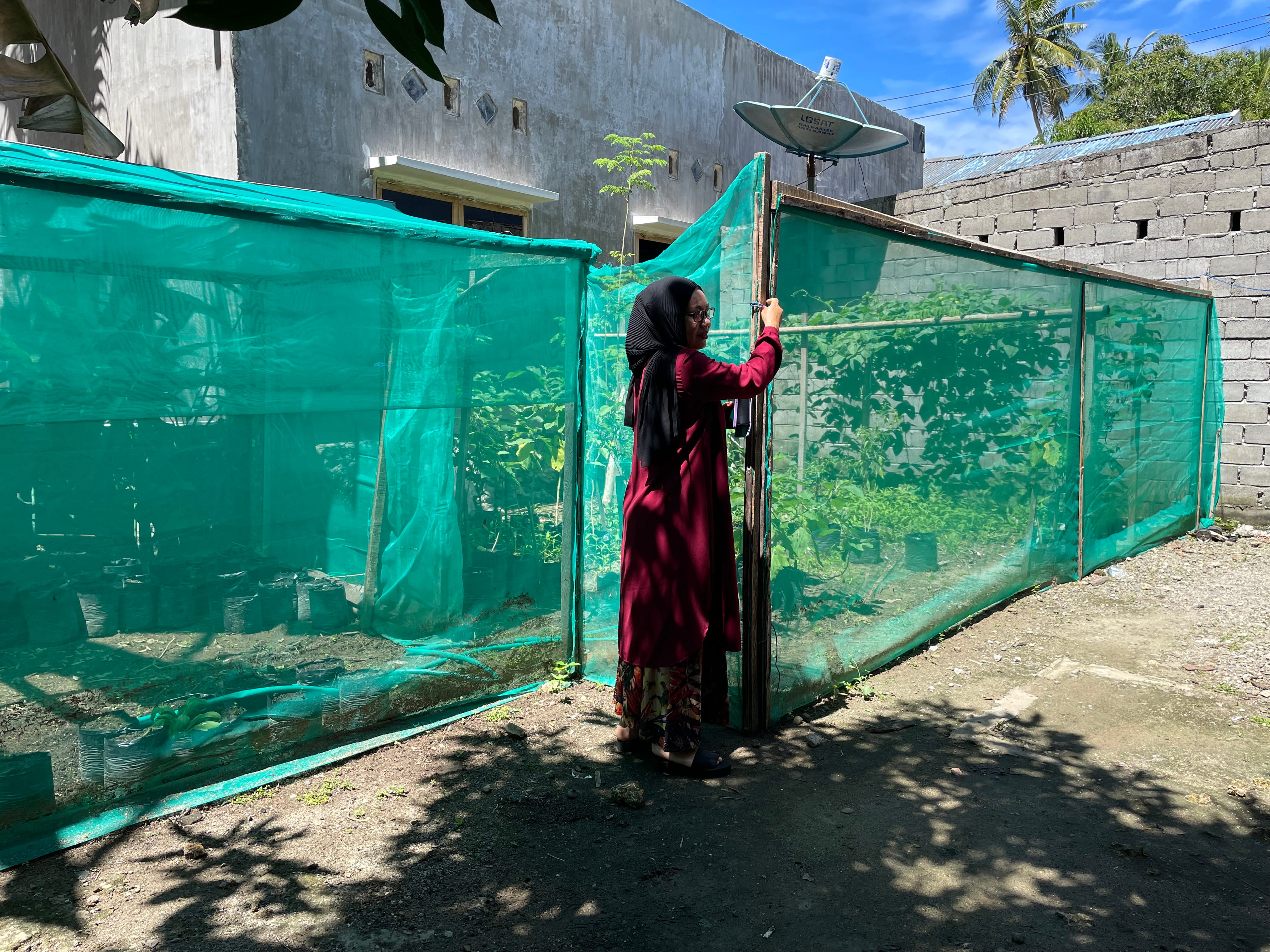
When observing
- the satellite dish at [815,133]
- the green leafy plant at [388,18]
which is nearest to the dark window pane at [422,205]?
the satellite dish at [815,133]

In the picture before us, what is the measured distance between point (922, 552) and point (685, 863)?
101 inches

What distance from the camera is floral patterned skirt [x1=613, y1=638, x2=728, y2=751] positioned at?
337 centimetres

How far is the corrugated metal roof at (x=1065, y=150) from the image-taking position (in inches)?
494

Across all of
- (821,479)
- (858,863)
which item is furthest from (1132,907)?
(821,479)

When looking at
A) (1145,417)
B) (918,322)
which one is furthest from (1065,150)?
(918,322)

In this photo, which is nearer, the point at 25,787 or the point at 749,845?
the point at 25,787

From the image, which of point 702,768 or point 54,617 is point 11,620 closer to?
point 54,617

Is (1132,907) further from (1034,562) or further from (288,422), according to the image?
(1034,562)

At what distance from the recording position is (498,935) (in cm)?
239

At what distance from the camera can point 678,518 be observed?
329cm

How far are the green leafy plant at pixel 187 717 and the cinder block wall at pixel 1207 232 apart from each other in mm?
7948

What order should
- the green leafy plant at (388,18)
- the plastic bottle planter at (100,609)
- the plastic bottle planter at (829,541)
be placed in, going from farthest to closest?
1. the plastic bottle planter at (829,541)
2. the plastic bottle planter at (100,609)
3. the green leafy plant at (388,18)

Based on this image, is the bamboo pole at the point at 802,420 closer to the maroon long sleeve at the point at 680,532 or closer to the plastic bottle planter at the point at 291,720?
the maroon long sleeve at the point at 680,532

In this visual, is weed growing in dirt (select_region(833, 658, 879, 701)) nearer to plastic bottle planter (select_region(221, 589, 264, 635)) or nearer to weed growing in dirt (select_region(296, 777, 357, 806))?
weed growing in dirt (select_region(296, 777, 357, 806))
